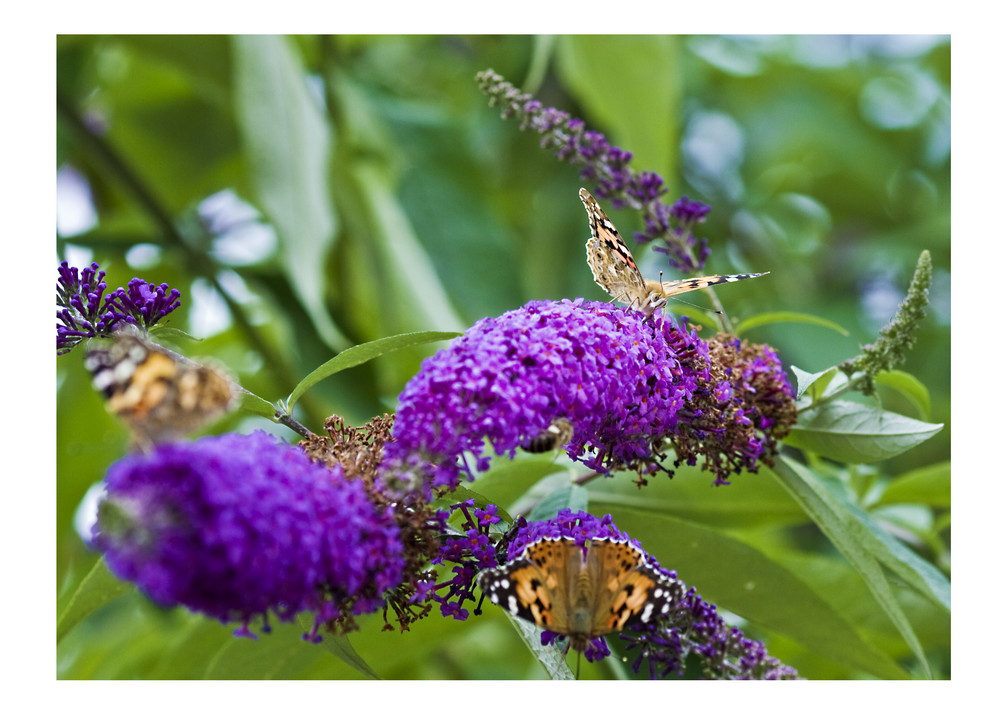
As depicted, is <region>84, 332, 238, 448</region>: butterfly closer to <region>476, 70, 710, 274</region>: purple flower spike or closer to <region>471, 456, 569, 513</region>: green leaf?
<region>471, 456, 569, 513</region>: green leaf

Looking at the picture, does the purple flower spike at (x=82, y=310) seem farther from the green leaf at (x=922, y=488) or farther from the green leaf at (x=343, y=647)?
the green leaf at (x=922, y=488)

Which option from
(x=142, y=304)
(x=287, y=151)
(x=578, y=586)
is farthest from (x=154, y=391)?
(x=287, y=151)

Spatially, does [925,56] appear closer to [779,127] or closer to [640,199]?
[779,127]

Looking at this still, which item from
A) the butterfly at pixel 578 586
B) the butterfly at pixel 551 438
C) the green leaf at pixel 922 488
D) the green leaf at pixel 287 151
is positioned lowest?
the butterfly at pixel 578 586

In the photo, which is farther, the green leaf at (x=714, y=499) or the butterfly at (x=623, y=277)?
the green leaf at (x=714, y=499)

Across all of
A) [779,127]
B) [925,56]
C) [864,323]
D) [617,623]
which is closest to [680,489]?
[617,623]

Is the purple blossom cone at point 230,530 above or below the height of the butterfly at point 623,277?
below

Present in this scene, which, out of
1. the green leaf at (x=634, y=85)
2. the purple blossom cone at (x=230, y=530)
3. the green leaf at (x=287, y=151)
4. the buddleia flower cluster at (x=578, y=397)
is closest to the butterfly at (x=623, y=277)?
the buddleia flower cluster at (x=578, y=397)

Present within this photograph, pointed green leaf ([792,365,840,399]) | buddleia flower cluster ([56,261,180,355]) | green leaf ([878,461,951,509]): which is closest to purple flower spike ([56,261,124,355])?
buddleia flower cluster ([56,261,180,355])
